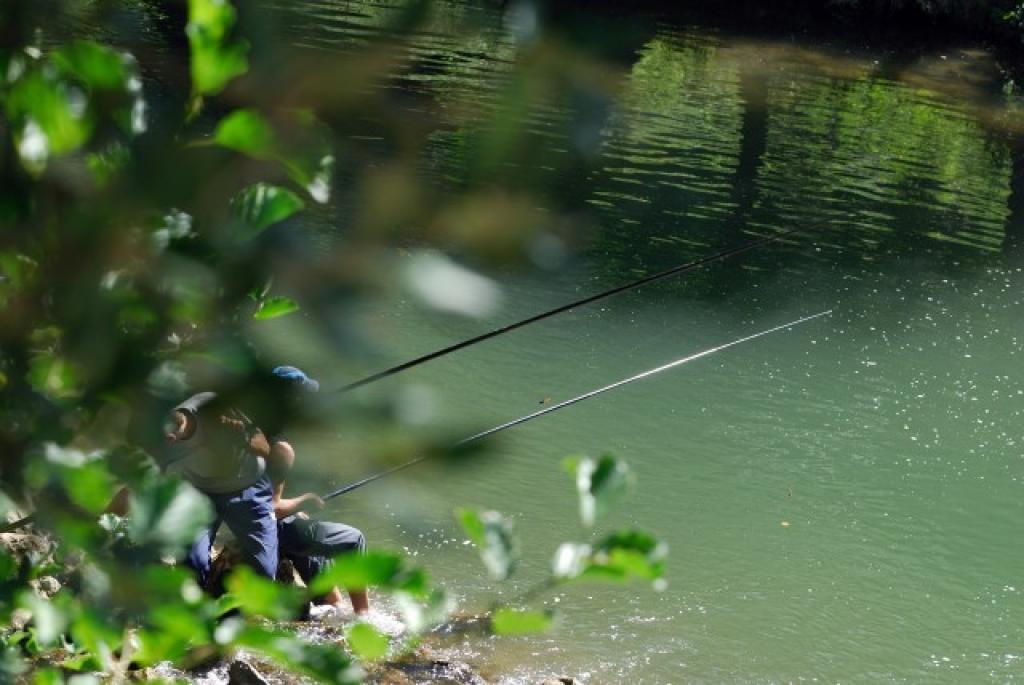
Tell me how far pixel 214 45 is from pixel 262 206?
0.09 metres

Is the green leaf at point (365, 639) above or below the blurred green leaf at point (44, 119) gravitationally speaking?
below

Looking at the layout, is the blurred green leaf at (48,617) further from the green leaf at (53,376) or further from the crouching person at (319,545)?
the crouching person at (319,545)

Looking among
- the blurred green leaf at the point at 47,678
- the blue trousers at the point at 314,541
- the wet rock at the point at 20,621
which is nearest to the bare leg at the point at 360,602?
the blue trousers at the point at 314,541

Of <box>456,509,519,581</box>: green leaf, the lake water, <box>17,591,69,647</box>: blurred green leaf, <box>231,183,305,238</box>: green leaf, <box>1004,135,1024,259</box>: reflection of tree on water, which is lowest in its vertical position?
<box>1004,135,1024,259</box>: reflection of tree on water

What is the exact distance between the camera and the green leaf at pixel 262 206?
30.5 inches

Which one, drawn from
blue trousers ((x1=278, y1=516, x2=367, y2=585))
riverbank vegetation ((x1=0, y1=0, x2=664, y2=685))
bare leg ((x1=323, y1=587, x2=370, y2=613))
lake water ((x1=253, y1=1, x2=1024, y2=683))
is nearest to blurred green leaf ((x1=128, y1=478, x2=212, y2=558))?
riverbank vegetation ((x1=0, y1=0, x2=664, y2=685))

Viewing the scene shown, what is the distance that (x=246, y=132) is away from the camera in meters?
0.76

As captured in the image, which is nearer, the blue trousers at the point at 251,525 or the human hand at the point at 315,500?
the human hand at the point at 315,500

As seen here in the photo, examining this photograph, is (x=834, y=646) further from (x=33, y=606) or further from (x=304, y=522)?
(x=33, y=606)

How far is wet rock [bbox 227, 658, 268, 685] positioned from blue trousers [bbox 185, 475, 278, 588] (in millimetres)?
676

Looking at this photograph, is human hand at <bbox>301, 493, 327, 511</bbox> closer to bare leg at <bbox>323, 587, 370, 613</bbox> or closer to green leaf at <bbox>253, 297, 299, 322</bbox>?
green leaf at <bbox>253, 297, 299, 322</bbox>

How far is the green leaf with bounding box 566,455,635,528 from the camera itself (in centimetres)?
94

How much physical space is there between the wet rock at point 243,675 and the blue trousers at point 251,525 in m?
0.68

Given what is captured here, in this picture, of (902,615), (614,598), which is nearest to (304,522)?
(614,598)
